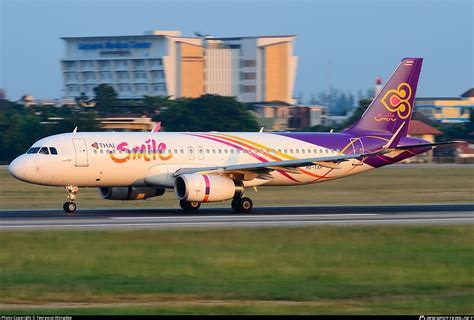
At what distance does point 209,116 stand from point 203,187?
81.4 meters

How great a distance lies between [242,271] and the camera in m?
23.0

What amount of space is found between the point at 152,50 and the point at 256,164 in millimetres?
160994

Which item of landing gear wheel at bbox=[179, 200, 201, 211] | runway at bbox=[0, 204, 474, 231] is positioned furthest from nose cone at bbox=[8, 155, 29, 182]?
landing gear wheel at bbox=[179, 200, 201, 211]

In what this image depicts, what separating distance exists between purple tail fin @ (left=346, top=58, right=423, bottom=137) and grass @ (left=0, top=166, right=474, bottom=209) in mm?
4647

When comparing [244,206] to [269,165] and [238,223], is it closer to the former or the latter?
[269,165]

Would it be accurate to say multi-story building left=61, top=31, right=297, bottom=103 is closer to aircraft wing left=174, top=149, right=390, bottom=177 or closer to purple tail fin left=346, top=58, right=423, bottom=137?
purple tail fin left=346, top=58, right=423, bottom=137

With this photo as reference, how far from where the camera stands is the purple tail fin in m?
46.1

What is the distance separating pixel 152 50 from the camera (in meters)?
198

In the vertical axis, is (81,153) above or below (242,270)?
above

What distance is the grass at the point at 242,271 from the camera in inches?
730

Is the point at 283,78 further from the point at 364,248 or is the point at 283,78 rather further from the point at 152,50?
the point at 364,248

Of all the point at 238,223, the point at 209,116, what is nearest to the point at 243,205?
the point at 238,223

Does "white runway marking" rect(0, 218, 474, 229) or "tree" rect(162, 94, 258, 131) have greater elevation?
"white runway marking" rect(0, 218, 474, 229)

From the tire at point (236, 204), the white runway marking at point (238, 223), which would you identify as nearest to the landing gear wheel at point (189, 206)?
the tire at point (236, 204)
